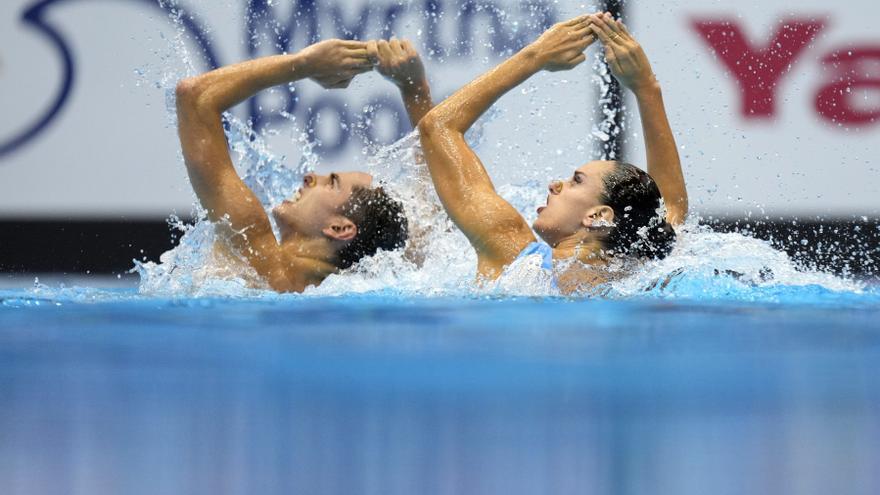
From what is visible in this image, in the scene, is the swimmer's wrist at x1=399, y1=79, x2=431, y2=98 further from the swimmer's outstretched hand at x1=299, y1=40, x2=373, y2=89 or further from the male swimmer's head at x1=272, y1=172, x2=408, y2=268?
the male swimmer's head at x1=272, y1=172, x2=408, y2=268

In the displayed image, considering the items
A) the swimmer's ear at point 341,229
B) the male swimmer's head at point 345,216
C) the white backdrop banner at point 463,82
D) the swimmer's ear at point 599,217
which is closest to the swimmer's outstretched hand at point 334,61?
the male swimmer's head at point 345,216

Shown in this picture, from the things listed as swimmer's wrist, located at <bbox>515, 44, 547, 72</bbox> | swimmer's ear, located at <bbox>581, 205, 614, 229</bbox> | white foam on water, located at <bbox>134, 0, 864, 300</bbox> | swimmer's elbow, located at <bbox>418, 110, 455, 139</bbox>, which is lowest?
white foam on water, located at <bbox>134, 0, 864, 300</bbox>

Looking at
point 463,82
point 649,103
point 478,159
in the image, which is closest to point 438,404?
point 478,159

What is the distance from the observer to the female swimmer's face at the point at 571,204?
3498mm

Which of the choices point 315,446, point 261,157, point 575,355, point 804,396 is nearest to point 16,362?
point 315,446

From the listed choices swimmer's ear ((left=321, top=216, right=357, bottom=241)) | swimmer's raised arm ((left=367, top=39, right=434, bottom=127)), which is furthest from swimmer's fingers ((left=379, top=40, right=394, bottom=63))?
swimmer's ear ((left=321, top=216, right=357, bottom=241))

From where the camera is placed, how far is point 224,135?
144 inches

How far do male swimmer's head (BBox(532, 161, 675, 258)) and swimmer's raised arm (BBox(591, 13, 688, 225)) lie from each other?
45cm

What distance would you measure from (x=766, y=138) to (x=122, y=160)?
324 cm

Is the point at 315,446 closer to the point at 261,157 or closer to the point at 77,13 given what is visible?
the point at 261,157

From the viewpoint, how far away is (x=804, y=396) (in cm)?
190

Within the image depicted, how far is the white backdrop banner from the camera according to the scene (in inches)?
231

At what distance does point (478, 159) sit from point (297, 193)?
2.02 ft

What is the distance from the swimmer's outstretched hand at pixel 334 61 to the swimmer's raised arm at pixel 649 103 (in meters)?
0.75
